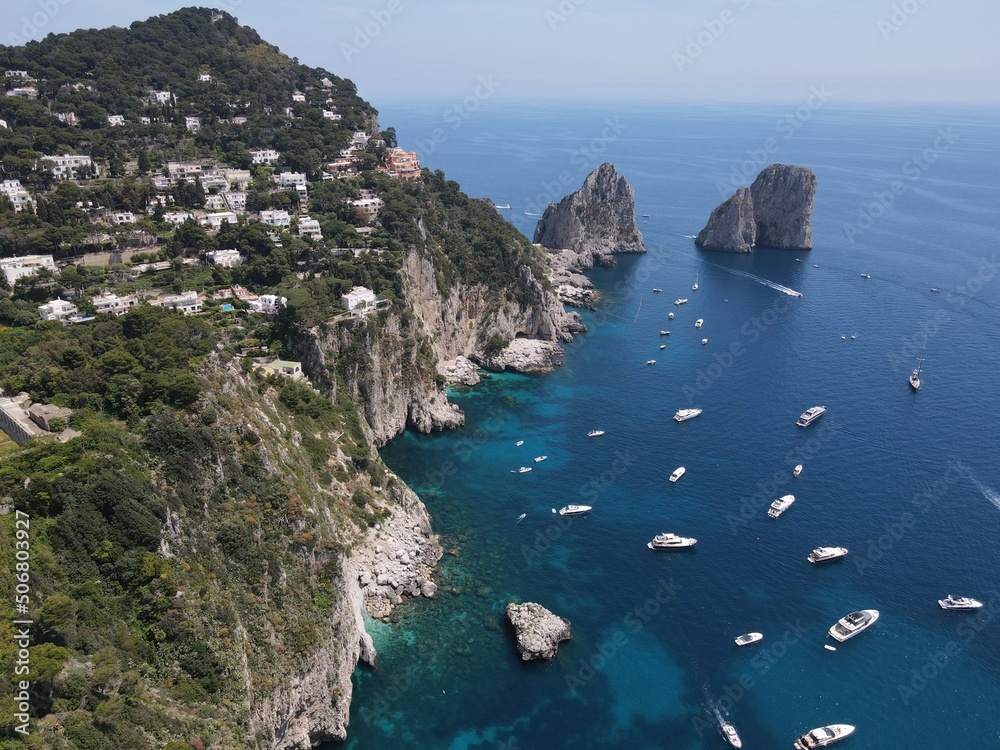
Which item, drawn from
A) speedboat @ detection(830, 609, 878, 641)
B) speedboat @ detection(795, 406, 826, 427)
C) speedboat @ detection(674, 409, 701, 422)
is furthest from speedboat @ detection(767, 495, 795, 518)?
speedboat @ detection(674, 409, 701, 422)

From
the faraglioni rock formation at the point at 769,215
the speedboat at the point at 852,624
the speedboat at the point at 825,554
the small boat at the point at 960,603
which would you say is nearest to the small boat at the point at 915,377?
the speedboat at the point at 825,554

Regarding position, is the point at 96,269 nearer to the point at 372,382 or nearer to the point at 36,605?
the point at 372,382

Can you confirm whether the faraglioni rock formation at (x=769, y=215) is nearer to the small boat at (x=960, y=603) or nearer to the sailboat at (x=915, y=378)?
the sailboat at (x=915, y=378)

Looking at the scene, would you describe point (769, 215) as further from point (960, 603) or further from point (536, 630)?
point (536, 630)

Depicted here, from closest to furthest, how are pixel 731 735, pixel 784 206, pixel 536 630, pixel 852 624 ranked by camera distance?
pixel 731 735
pixel 536 630
pixel 852 624
pixel 784 206

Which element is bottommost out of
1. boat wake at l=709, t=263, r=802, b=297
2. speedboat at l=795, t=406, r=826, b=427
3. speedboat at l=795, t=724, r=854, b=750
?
speedboat at l=795, t=724, r=854, b=750

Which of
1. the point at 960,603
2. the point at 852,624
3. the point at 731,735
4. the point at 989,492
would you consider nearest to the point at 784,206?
the point at 989,492

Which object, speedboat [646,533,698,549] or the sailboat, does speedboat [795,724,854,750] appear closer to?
speedboat [646,533,698,549]
